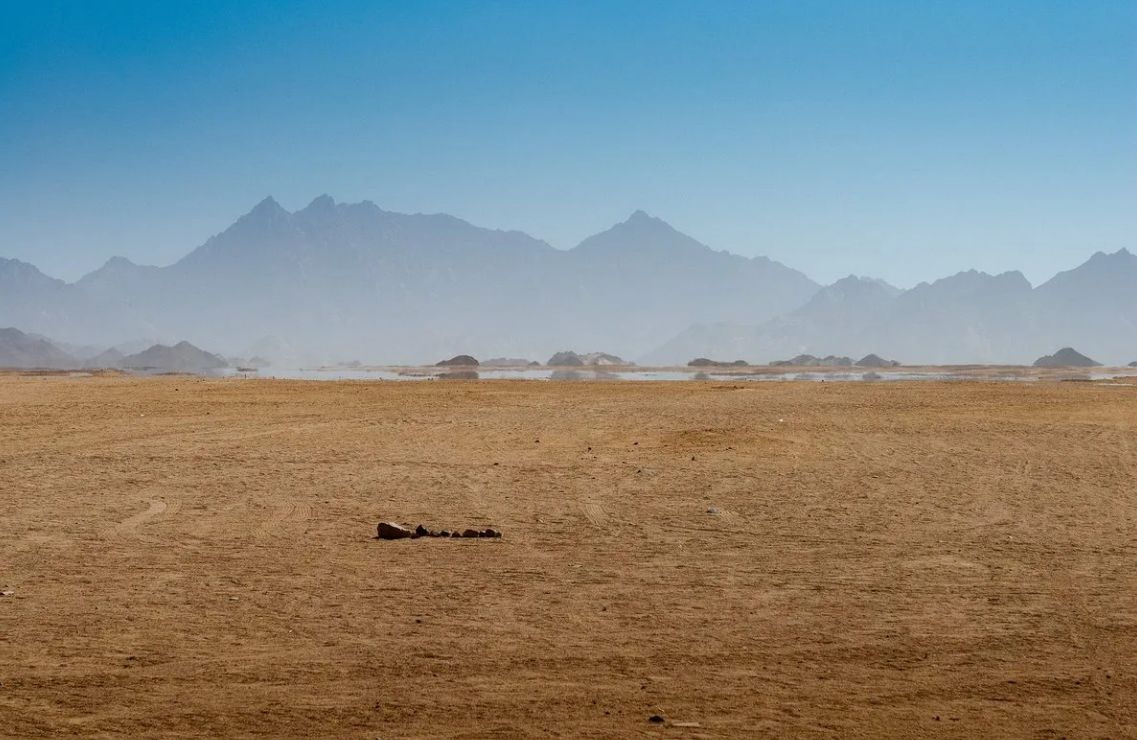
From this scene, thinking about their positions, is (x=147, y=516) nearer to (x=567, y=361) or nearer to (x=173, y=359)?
(x=567, y=361)

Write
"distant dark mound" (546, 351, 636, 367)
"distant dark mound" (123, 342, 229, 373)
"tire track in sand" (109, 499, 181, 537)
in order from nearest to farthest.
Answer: "tire track in sand" (109, 499, 181, 537) < "distant dark mound" (546, 351, 636, 367) < "distant dark mound" (123, 342, 229, 373)

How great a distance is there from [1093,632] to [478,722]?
5.13 meters

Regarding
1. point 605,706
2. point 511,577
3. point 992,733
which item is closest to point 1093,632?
point 992,733

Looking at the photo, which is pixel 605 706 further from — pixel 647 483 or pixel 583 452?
pixel 583 452

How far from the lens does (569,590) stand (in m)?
9.15

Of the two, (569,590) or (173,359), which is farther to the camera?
(173,359)

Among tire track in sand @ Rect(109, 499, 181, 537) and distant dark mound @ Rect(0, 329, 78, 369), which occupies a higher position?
distant dark mound @ Rect(0, 329, 78, 369)

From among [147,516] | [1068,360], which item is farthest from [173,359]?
[147,516]

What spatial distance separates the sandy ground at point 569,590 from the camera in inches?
255

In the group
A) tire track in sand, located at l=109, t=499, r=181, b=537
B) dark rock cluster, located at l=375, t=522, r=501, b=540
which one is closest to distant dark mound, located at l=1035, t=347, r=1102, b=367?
Result: dark rock cluster, located at l=375, t=522, r=501, b=540

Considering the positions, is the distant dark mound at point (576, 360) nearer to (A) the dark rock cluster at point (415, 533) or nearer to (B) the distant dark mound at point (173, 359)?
(B) the distant dark mound at point (173, 359)

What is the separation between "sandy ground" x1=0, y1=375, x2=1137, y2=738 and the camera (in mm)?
6477

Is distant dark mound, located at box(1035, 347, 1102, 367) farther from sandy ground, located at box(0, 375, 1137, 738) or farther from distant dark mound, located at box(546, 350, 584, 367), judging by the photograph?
sandy ground, located at box(0, 375, 1137, 738)

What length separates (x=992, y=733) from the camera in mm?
6164
